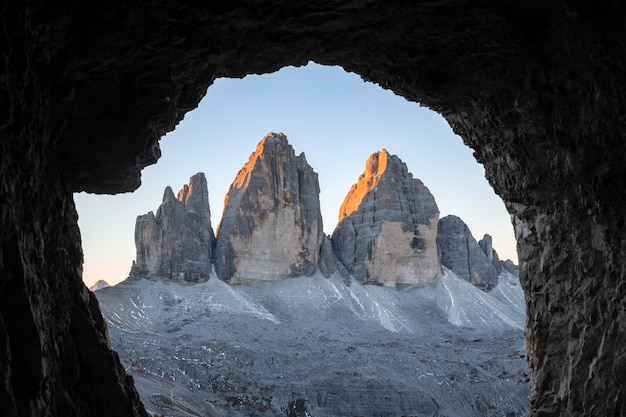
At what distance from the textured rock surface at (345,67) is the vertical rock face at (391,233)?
107866 millimetres

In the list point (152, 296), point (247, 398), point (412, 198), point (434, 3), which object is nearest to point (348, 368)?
point (247, 398)

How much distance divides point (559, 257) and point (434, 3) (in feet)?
17.5

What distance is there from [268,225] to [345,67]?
104 meters

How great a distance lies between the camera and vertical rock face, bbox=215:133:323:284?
111375mm

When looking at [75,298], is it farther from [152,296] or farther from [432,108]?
[152,296]

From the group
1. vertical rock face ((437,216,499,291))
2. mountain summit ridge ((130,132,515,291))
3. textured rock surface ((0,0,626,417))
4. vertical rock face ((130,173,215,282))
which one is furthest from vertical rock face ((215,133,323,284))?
textured rock surface ((0,0,626,417))

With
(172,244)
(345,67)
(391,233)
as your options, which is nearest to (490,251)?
(391,233)

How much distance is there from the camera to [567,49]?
7.76 meters

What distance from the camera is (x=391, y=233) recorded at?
118188 mm

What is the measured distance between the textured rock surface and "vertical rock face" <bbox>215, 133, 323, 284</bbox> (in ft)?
334

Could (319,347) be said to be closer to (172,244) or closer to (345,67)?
(172,244)

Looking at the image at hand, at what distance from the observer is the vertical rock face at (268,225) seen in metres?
111

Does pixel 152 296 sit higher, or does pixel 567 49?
pixel 567 49

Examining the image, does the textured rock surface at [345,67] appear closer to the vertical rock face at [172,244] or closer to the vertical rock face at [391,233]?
the vertical rock face at [172,244]
